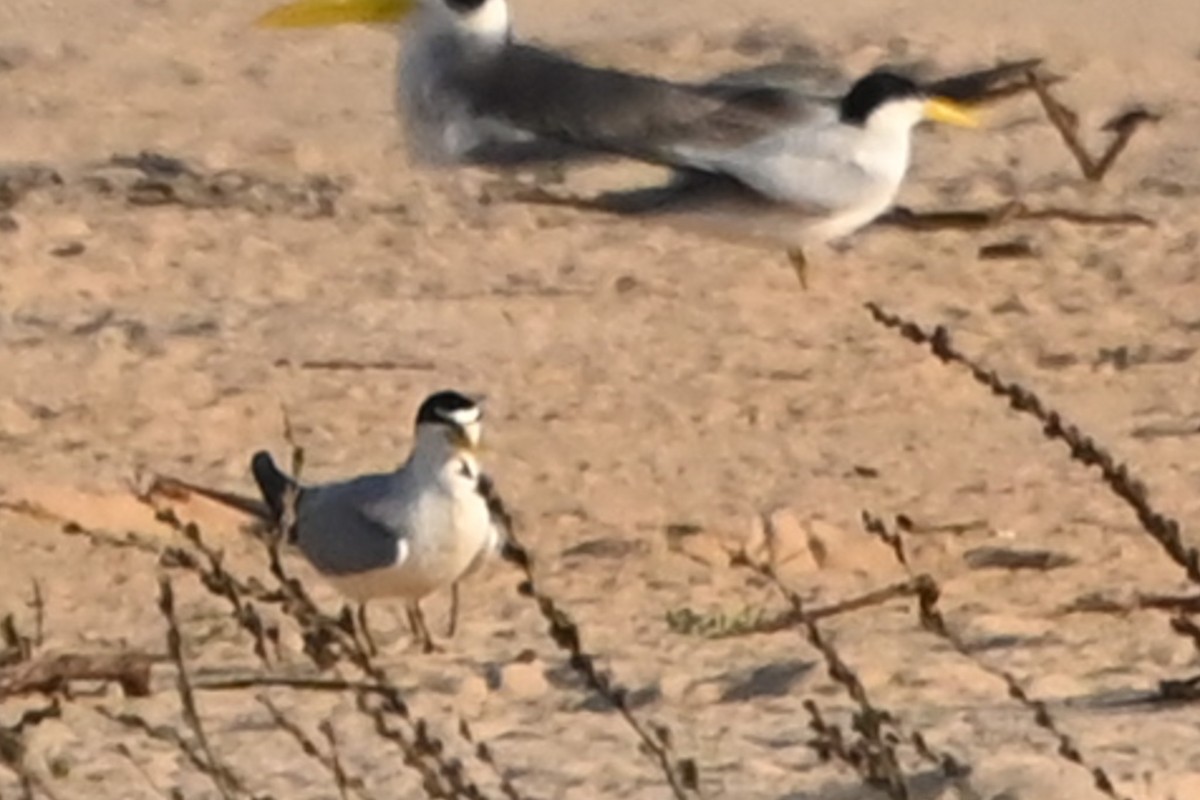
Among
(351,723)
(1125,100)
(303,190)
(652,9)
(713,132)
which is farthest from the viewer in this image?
(652,9)

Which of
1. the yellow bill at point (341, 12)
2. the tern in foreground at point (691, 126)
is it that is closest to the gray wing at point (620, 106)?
the tern in foreground at point (691, 126)

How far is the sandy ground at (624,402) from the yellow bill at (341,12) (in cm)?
30

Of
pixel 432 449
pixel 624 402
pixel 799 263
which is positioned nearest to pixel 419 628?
pixel 432 449

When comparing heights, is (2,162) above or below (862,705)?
below

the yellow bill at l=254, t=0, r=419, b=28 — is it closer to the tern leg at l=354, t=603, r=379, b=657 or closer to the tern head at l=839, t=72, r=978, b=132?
the tern head at l=839, t=72, r=978, b=132

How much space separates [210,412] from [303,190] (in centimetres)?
279

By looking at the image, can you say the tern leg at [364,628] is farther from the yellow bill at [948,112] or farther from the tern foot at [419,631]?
the yellow bill at [948,112]

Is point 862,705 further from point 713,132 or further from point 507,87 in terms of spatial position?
point 507,87

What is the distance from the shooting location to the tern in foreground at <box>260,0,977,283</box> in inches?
398

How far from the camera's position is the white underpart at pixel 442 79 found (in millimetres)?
11211

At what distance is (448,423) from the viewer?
7.14m

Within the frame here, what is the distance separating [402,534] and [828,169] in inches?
140

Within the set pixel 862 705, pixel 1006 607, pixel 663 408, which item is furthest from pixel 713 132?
pixel 862 705

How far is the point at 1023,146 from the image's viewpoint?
1175 centimetres
